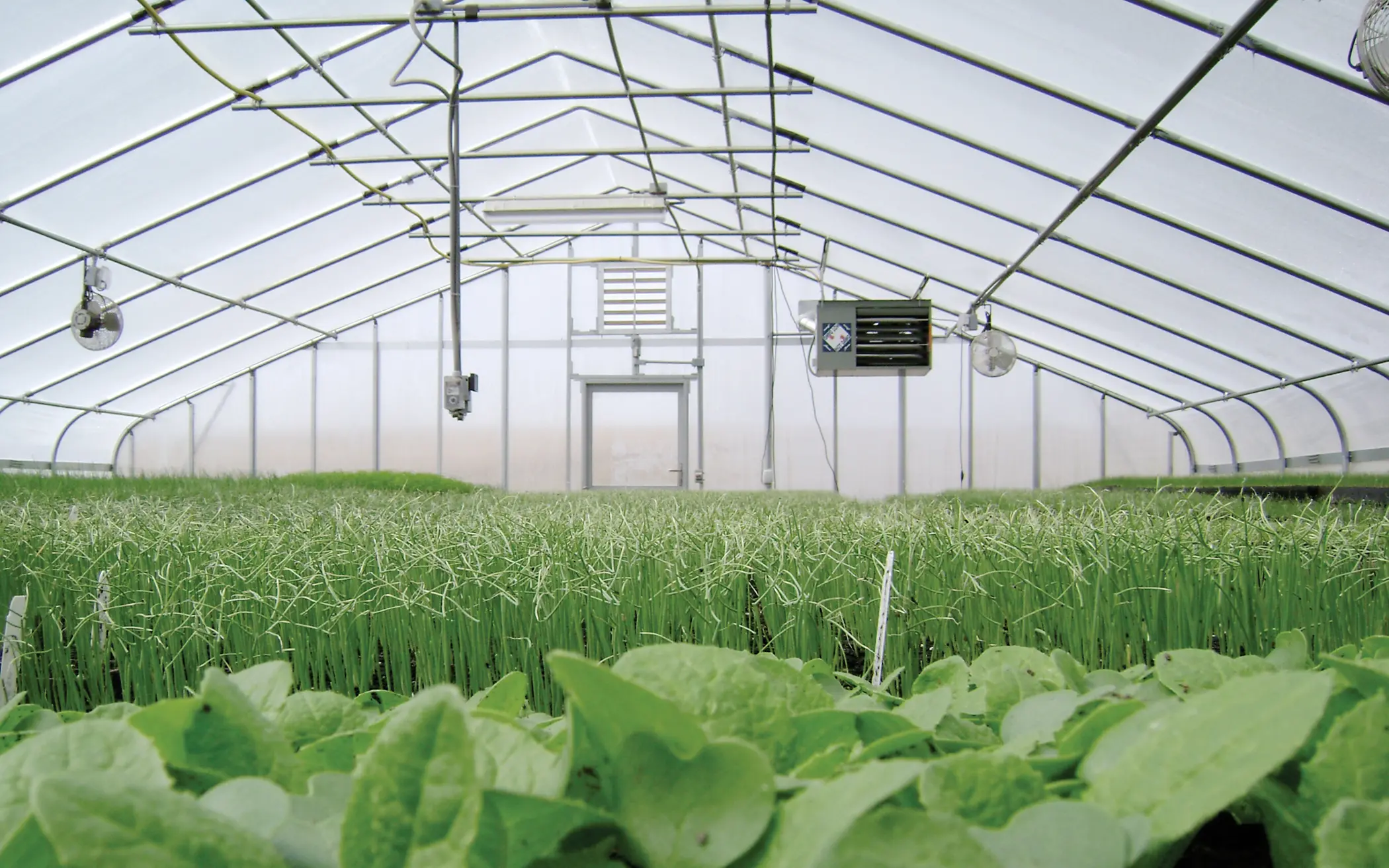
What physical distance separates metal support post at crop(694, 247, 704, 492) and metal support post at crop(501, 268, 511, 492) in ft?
7.50

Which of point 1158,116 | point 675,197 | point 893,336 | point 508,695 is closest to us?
point 508,695

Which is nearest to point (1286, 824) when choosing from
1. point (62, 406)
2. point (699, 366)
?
point (699, 366)

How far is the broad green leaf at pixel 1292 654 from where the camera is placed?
0.54 m

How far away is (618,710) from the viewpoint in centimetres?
24

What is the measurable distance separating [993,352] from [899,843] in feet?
25.7

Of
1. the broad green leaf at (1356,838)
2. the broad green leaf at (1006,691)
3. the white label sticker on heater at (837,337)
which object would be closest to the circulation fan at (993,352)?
the white label sticker on heater at (837,337)

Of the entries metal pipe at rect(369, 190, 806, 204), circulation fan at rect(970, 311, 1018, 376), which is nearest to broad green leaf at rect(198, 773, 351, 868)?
metal pipe at rect(369, 190, 806, 204)

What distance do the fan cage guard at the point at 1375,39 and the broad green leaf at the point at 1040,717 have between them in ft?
10.5

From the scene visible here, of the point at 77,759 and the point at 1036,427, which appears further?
the point at 1036,427

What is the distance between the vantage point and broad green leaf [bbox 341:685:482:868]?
8.3 inches

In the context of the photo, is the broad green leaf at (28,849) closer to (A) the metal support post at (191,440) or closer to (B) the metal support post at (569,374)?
(B) the metal support post at (569,374)

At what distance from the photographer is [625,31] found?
6.21 meters

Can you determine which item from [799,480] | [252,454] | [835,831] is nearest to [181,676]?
[835,831]

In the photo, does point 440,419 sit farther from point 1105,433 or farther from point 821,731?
point 821,731
